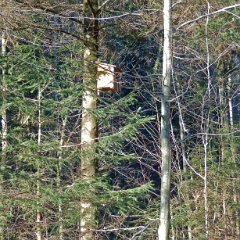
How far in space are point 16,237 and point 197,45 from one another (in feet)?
14.7

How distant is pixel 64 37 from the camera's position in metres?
8.45

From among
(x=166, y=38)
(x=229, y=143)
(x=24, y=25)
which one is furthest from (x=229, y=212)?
(x=166, y=38)

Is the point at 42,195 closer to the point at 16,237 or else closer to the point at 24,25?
the point at 16,237

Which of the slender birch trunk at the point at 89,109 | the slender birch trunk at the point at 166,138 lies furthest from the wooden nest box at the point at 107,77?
the slender birch trunk at the point at 166,138

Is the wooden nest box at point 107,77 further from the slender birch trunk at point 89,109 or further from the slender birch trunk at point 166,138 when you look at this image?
the slender birch trunk at point 166,138

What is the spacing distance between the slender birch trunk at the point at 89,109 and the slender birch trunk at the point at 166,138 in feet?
7.55

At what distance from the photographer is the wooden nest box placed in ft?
22.7

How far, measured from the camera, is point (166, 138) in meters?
4.89

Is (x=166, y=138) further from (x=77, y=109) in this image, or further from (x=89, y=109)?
(x=77, y=109)

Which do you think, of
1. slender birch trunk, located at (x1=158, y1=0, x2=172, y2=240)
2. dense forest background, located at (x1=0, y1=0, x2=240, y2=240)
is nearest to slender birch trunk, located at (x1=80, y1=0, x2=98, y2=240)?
dense forest background, located at (x1=0, y1=0, x2=240, y2=240)

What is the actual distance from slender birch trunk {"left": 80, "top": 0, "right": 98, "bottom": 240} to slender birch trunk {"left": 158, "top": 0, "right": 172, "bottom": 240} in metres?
2.30

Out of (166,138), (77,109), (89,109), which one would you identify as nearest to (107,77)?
(89,109)

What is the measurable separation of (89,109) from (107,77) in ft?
1.50

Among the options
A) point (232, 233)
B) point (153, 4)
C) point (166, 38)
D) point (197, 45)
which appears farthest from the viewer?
point (232, 233)
